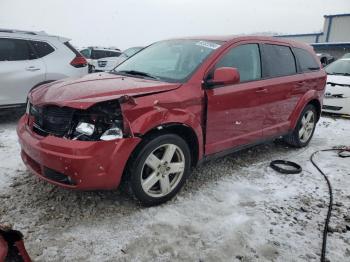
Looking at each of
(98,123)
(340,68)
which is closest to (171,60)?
(98,123)

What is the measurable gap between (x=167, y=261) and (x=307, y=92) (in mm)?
3802

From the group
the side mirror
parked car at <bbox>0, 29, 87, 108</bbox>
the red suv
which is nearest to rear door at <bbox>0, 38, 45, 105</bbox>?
parked car at <bbox>0, 29, 87, 108</bbox>

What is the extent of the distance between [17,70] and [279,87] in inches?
179

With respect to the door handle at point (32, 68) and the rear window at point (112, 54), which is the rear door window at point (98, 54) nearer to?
the rear window at point (112, 54)

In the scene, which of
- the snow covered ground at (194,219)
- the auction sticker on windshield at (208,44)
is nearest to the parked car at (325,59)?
the auction sticker on windshield at (208,44)

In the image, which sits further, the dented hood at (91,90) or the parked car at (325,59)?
the parked car at (325,59)

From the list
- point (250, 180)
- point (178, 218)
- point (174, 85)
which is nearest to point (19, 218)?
point (178, 218)

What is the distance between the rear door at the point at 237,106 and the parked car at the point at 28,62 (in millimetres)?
3920

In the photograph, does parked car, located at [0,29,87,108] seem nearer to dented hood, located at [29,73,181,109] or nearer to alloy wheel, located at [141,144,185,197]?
dented hood, located at [29,73,181,109]

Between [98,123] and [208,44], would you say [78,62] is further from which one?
[98,123]

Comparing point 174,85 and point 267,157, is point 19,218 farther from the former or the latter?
point 267,157

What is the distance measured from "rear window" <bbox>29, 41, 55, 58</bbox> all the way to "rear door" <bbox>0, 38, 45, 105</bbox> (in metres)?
0.09

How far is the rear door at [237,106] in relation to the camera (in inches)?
152

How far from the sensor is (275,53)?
4844 millimetres
